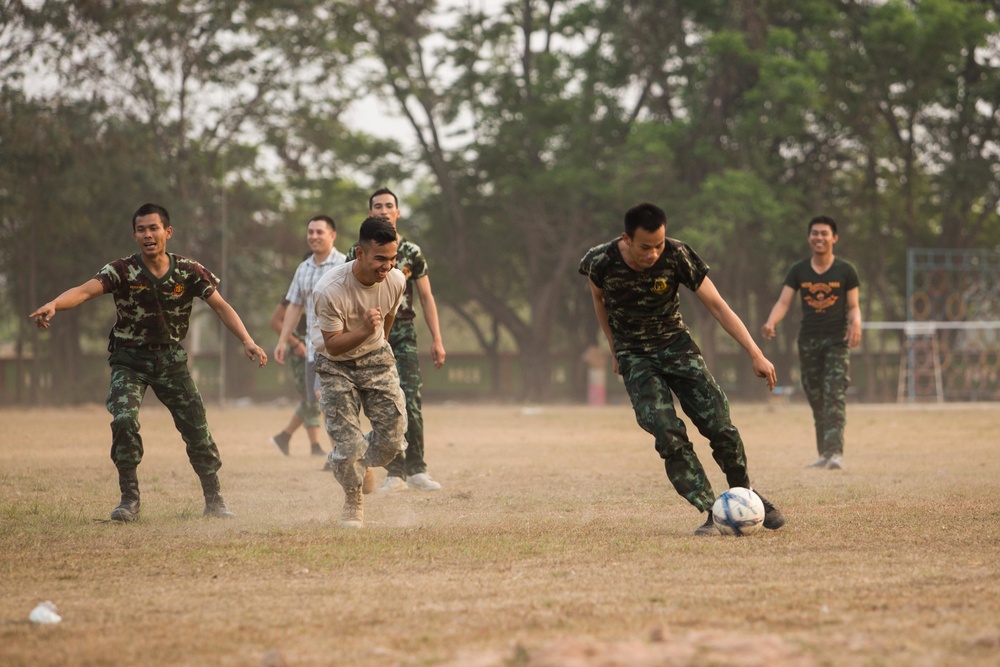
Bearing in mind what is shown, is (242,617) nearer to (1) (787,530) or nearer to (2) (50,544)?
(2) (50,544)

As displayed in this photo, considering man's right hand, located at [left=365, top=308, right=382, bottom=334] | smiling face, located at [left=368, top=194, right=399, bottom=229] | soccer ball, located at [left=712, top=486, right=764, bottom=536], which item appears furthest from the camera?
smiling face, located at [left=368, top=194, right=399, bottom=229]

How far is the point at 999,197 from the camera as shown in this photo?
33562 mm

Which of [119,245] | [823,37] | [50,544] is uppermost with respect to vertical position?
[823,37]

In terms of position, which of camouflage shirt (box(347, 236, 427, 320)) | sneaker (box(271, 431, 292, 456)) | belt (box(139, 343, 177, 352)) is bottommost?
sneaker (box(271, 431, 292, 456))

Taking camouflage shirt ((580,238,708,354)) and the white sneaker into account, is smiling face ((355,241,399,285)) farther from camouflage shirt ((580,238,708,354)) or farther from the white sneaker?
the white sneaker

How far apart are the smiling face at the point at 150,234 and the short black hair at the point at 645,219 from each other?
3.00m

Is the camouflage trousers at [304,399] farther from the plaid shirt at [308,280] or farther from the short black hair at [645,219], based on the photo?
the short black hair at [645,219]

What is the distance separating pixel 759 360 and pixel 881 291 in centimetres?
3165

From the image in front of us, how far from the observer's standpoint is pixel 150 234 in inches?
320

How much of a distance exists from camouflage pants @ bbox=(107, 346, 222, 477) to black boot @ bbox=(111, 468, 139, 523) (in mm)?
61

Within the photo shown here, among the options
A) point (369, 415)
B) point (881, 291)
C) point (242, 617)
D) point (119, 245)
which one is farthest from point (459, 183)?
point (242, 617)

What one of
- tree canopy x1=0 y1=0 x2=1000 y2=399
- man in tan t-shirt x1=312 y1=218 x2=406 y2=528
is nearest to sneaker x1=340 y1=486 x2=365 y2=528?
man in tan t-shirt x1=312 y1=218 x2=406 y2=528

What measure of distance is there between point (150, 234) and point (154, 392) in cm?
101

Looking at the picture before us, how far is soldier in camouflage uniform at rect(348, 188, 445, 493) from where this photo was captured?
9.64 meters
